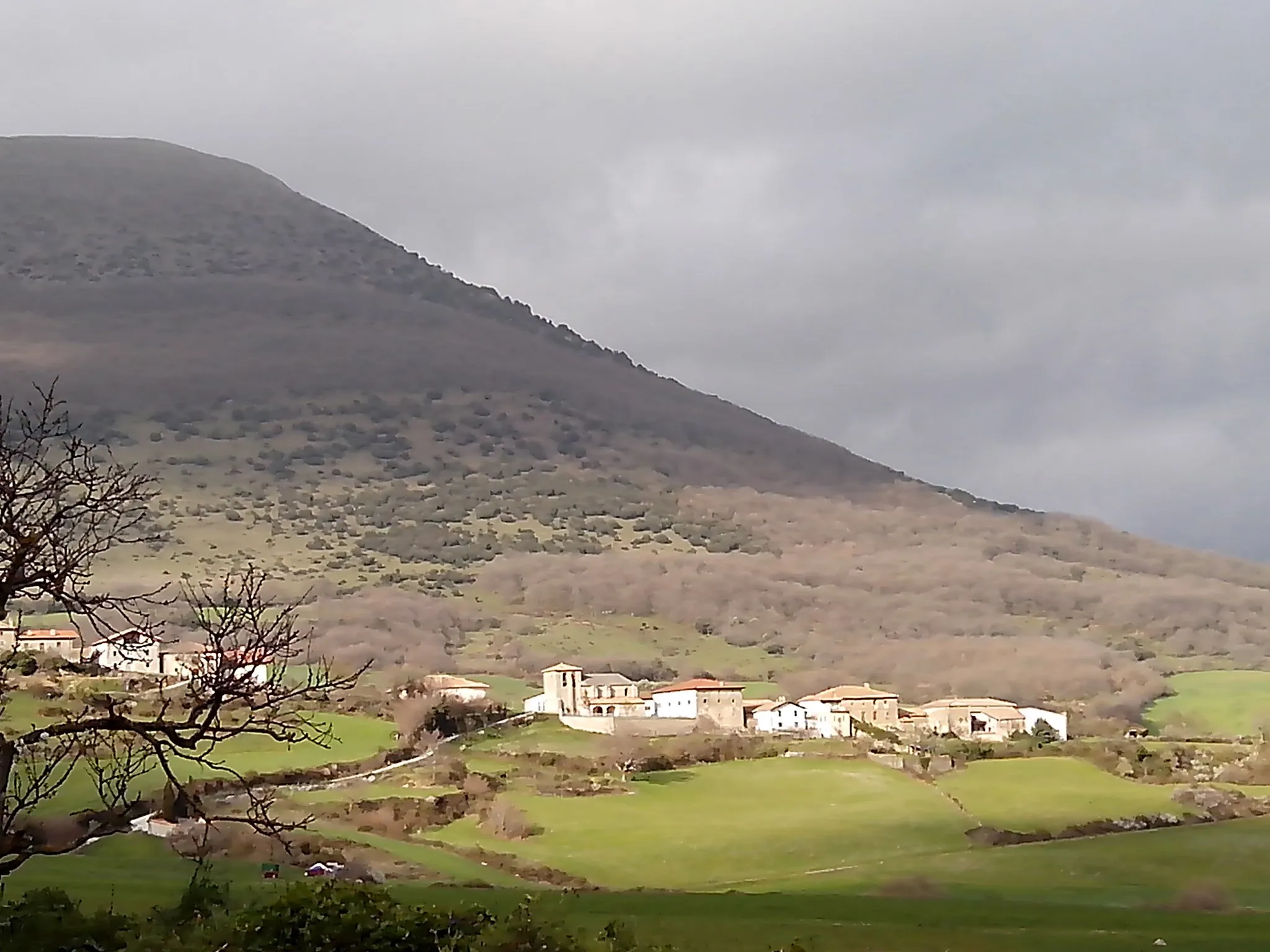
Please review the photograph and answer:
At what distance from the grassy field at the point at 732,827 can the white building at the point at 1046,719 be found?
25.6 m

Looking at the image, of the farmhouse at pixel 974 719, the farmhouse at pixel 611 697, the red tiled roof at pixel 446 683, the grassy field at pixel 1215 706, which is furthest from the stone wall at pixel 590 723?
the grassy field at pixel 1215 706

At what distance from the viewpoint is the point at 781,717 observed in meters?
79.5

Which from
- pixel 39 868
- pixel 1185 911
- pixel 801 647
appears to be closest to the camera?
pixel 39 868

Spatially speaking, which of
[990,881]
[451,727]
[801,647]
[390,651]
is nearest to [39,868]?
[990,881]

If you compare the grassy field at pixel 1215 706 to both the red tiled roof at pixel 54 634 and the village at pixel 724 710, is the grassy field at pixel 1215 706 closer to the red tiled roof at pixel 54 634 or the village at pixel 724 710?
the village at pixel 724 710

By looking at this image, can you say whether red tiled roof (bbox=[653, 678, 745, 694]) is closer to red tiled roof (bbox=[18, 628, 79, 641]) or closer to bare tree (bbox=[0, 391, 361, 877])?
red tiled roof (bbox=[18, 628, 79, 641])

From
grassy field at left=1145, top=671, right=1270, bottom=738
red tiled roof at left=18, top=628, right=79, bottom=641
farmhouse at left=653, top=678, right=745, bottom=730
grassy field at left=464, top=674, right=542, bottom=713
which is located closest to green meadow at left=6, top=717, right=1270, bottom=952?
grassy field at left=464, top=674, right=542, bottom=713

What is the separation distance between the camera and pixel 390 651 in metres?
95.9

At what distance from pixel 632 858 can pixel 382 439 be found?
150138 mm

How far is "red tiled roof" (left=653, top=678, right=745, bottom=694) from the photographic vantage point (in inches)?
3078

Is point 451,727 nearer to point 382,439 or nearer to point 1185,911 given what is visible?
point 1185,911

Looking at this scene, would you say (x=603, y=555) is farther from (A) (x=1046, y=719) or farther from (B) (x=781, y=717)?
(A) (x=1046, y=719)

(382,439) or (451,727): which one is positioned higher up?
(382,439)

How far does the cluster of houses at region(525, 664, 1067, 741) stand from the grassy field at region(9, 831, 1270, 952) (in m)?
45.7
